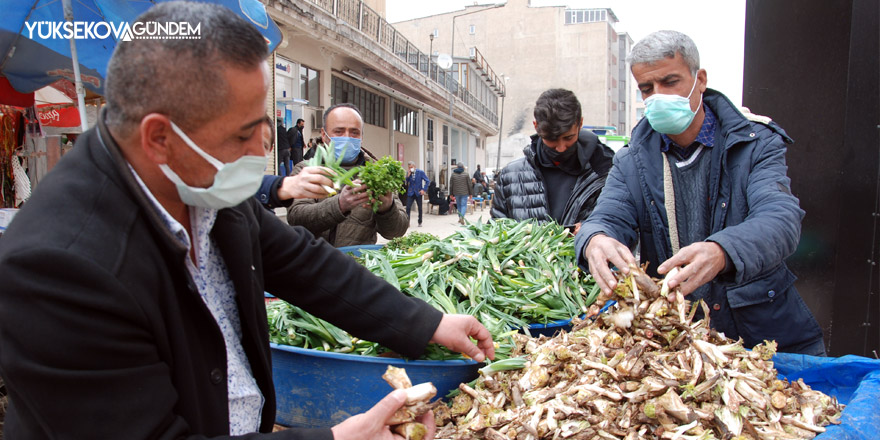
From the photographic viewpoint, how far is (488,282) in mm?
2273

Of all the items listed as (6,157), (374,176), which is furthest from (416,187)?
(374,176)

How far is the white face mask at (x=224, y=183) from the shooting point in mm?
1120

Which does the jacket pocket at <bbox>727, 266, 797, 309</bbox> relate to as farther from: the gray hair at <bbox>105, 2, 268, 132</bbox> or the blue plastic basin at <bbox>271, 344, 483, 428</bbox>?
the gray hair at <bbox>105, 2, 268, 132</bbox>

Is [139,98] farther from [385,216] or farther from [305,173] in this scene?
[385,216]

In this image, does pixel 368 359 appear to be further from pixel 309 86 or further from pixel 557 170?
pixel 309 86

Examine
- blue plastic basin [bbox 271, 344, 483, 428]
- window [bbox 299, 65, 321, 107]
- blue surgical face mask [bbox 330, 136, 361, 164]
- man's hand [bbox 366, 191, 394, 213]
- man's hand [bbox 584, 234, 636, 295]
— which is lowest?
blue plastic basin [bbox 271, 344, 483, 428]

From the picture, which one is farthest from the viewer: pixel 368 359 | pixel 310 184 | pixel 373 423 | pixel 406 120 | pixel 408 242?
pixel 406 120

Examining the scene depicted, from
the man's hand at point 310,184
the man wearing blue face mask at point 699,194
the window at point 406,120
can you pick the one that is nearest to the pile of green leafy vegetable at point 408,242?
the man's hand at point 310,184

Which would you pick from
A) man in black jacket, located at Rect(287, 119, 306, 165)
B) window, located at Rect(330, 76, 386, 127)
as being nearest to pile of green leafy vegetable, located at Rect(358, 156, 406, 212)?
man in black jacket, located at Rect(287, 119, 306, 165)

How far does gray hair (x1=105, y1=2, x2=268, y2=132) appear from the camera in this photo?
1.00 m

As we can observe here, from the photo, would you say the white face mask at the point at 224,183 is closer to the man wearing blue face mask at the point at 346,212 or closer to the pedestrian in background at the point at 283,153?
the man wearing blue face mask at the point at 346,212

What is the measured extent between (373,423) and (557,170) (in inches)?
121

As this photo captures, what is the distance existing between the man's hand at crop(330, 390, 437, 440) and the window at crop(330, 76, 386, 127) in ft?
49.6

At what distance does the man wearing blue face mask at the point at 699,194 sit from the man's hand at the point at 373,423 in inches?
36.3
